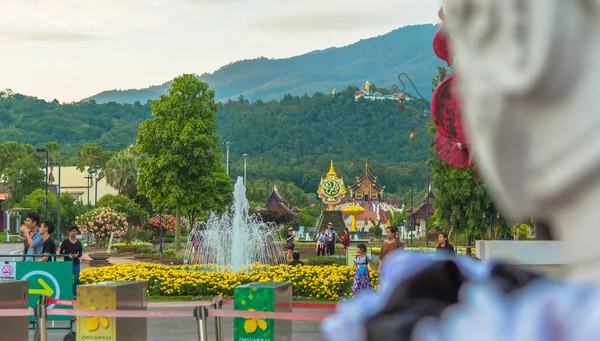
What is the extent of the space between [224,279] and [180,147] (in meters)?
20.6

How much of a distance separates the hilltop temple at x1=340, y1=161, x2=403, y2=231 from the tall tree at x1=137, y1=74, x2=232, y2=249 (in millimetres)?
63501

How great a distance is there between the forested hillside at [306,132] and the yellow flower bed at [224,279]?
13722 centimetres

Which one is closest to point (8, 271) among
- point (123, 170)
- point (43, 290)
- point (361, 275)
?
point (43, 290)

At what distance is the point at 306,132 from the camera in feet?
592

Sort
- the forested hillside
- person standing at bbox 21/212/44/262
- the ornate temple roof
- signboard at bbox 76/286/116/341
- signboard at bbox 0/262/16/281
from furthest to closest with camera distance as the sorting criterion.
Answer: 1. the forested hillside
2. the ornate temple roof
3. person standing at bbox 21/212/44/262
4. signboard at bbox 0/262/16/281
5. signboard at bbox 76/286/116/341

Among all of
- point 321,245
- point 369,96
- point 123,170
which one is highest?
point 369,96

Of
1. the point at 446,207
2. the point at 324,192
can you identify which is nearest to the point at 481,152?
the point at 446,207

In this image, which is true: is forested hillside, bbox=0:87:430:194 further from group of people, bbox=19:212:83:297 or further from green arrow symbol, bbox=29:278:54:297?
green arrow symbol, bbox=29:278:54:297

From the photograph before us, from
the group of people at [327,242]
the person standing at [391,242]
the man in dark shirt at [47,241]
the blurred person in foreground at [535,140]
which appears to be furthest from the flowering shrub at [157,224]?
the blurred person in foreground at [535,140]

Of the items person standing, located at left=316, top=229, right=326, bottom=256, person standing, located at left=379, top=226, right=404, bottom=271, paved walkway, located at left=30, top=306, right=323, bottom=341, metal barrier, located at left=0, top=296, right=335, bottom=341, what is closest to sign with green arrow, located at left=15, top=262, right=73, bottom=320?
paved walkway, located at left=30, top=306, right=323, bottom=341

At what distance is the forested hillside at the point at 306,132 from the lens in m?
170

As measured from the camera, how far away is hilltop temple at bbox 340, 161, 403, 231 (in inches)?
4292

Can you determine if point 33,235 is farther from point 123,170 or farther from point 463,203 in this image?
point 123,170

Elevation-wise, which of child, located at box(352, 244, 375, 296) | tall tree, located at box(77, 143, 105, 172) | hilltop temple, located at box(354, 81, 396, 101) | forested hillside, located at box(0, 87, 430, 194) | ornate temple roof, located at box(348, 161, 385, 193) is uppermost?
hilltop temple, located at box(354, 81, 396, 101)
